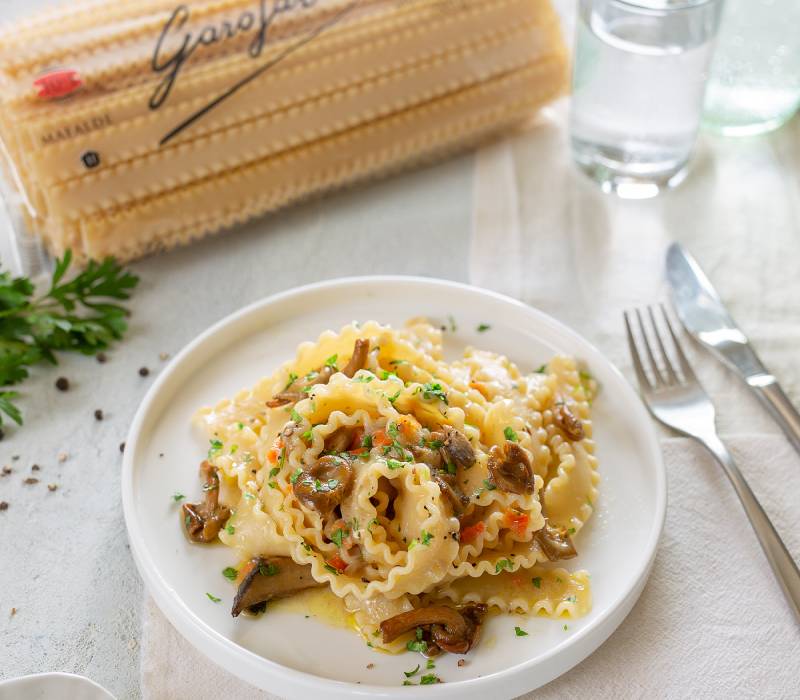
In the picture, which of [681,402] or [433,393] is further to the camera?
[681,402]

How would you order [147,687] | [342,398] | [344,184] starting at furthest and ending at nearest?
[344,184], [342,398], [147,687]

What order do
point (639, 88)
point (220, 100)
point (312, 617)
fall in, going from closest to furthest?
point (312, 617) → point (220, 100) → point (639, 88)

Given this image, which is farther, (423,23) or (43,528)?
(423,23)

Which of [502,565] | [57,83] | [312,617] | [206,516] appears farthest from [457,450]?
[57,83]

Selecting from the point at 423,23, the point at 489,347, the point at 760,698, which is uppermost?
the point at 423,23

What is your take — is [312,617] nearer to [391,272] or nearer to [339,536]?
[339,536]

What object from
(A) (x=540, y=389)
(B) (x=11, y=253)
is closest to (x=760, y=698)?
(A) (x=540, y=389)

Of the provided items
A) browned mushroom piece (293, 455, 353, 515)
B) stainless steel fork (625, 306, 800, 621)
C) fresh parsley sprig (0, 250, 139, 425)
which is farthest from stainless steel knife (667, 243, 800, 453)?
fresh parsley sprig (0, 250, 139, 425)

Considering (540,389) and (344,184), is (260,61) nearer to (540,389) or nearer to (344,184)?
(344,184)
